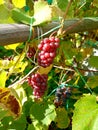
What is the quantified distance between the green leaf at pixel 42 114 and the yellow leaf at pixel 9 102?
0.25 meters

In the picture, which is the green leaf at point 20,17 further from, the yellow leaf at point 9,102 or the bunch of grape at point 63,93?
the bunch of grape at point 63,93

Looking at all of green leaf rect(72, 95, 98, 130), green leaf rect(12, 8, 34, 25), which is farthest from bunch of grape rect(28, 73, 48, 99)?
green leaf rect(12, 8, 34, 25)

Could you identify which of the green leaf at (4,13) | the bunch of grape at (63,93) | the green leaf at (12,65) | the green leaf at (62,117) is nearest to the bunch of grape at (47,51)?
the green leaf at (4,13)

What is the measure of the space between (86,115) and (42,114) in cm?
31

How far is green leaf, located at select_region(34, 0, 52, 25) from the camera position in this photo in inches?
42.7

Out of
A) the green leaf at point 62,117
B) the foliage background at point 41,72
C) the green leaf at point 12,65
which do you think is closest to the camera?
the foliage background at point 41,72

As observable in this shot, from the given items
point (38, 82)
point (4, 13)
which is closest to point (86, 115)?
point (38, 82)

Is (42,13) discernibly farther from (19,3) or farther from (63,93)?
(63,93)

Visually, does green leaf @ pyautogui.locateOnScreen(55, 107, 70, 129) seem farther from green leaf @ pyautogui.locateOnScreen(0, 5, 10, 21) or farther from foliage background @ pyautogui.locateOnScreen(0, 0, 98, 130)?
green leaf @ pyautogui.locateOnScreen(0, 5, 10, 21)

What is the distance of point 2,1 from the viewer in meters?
1.18

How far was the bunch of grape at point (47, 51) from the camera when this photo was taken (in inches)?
40.3

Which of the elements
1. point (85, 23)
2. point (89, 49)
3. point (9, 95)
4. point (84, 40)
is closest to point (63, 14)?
point (85, 23)

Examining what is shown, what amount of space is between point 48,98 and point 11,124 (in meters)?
0.20

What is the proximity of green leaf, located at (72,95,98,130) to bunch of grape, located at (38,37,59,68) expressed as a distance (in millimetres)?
244
